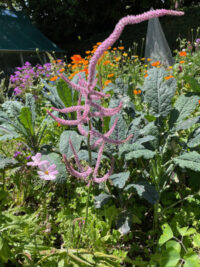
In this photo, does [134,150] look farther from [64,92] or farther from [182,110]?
[64,92]

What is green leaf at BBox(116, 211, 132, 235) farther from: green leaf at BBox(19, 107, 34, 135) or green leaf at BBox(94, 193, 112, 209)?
green leaf at BBox(19, 107, 34, 135)

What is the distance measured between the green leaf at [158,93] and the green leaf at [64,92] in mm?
626

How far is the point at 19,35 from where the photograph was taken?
1252 cm

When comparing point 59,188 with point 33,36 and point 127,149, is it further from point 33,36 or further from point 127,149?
point 33,36

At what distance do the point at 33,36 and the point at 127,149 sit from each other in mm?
14135

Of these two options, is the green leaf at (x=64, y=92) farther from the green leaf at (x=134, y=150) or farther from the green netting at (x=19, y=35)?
the green netting at (x=19, y=35)

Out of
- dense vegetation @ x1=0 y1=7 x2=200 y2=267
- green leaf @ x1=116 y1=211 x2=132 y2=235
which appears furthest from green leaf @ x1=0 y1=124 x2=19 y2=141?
green leaf @ x1=116 y1=211 x2=132 y2=235

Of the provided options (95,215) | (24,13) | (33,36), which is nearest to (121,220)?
(95,215)

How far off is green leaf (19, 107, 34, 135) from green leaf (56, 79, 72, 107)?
298 millimetres

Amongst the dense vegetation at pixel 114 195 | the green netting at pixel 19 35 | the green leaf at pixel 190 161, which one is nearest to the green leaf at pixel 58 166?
the dense vegetation at pixel 114 195

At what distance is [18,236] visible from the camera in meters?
1.10

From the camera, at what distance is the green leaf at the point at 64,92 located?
177 cm

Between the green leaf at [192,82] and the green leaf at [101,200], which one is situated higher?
the green leaf at [192,82]

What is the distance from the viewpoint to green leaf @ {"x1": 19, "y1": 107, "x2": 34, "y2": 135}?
159 centimetres
